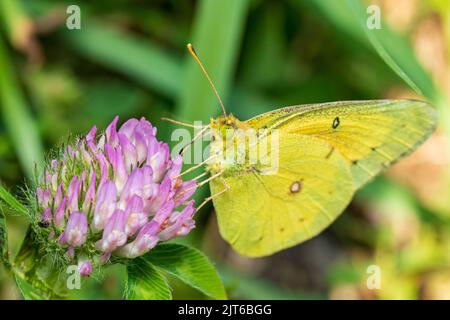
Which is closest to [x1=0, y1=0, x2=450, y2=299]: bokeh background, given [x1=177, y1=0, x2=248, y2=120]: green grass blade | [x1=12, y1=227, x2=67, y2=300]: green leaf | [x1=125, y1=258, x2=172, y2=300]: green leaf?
[x1=177, y1=0, x2=248, y2=120]: green grass blade

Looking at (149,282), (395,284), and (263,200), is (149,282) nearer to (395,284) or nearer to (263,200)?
(263,200)

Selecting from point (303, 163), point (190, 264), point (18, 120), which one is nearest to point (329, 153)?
point (303, 163)

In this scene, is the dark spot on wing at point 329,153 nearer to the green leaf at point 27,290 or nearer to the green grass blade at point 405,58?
the green grass blade at point 405,58

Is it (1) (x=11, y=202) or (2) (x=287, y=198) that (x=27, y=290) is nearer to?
(1) (x=11, y=202)

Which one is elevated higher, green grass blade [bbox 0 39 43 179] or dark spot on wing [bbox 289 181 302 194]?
green grass blade [bbox 0 39 43 179]

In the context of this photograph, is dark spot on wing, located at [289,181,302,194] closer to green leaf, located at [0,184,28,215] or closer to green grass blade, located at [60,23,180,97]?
green leaf, located at [0,184,28,215]

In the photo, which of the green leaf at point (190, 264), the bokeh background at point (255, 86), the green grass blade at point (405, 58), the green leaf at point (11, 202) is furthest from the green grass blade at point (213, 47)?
the green leaf at point (11, 202)
